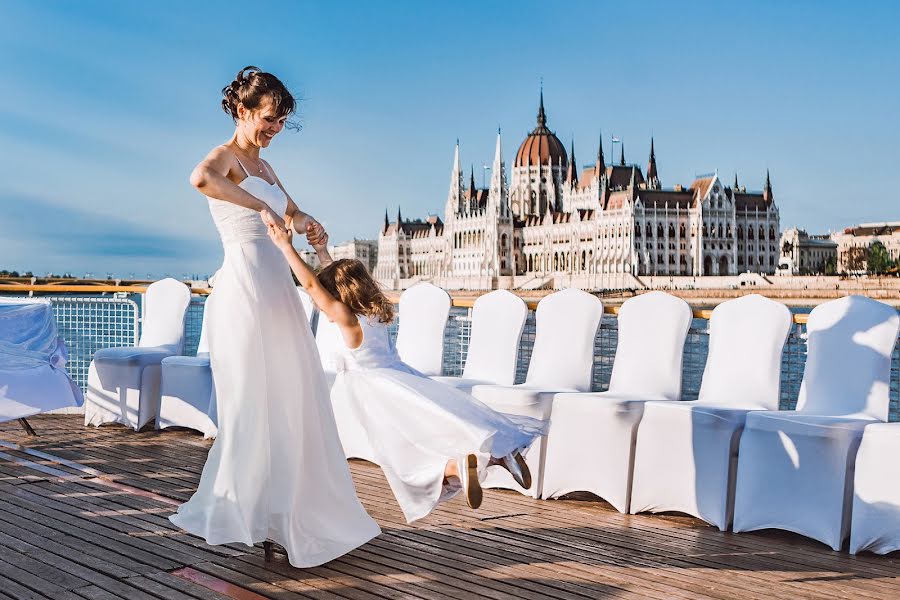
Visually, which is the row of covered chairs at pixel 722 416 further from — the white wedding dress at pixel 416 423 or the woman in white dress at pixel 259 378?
the woman in white dress at pixel 259 378

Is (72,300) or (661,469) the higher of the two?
(72,300)

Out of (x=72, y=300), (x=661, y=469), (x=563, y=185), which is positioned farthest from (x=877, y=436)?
(x=563, y=185)

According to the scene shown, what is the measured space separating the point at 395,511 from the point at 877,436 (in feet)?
6.89

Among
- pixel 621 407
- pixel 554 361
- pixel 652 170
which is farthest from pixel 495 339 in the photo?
pixel 652 170

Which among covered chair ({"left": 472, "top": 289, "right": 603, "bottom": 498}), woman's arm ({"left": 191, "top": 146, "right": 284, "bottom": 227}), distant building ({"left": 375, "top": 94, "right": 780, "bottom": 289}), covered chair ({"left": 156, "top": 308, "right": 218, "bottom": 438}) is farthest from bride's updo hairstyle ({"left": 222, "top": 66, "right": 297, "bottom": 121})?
distant building ({"left": 375, "top": 94, "right": 780, "bottom": 289})

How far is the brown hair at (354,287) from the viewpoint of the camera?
148 inches

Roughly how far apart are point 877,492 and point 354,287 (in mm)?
2253

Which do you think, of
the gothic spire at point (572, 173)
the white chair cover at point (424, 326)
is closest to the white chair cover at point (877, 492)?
the white chair cover at point (424, 326)

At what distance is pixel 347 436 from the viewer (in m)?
6.04

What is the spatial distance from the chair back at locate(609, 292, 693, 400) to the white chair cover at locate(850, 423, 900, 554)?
3.90ft

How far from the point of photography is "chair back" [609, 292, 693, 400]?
17.1 ft

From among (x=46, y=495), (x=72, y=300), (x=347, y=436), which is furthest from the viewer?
(x=72, y=300)

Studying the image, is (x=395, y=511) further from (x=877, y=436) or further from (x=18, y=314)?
(x=18, y=314)

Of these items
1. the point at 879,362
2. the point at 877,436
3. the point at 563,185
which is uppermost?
the point at 563,185
